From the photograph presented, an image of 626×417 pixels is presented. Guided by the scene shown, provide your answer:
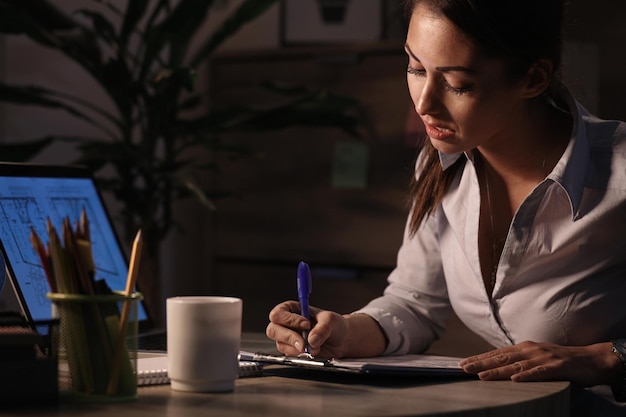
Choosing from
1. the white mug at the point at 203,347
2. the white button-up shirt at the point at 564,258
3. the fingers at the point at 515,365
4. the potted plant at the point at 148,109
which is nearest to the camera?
the white mug at the point at 203,347

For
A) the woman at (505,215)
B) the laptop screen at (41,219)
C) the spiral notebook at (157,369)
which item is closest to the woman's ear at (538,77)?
the woman at (505,215)

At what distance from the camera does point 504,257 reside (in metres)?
1.44

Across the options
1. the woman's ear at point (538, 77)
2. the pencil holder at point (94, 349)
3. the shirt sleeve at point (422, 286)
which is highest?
the woman's ear at point (538, 77)

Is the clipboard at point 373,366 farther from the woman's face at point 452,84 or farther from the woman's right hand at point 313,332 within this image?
the woman's face at point 452,84

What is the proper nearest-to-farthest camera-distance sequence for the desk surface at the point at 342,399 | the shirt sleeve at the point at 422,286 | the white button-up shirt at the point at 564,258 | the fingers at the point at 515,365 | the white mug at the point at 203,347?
the desk surface at the point at 342,399
the white mug at the point at 203,347
the fingers at the point at 515,365
the white button-up shirt at the point at 564,258
the shirt sleeve at the point at 422,286

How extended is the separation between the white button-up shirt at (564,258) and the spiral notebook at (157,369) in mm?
292

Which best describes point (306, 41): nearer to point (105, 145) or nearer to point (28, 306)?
point (105, 145)

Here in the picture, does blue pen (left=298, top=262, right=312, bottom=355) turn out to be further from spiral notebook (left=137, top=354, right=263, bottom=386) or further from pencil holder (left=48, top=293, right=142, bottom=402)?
pencil holder (left=48, top=293, right=142, bottom=402)

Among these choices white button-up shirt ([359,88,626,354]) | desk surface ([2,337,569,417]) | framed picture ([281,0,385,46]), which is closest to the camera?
desk surface ([2,337,569,417])

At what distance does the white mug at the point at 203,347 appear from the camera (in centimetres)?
108

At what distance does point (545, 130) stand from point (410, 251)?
0.28 meters

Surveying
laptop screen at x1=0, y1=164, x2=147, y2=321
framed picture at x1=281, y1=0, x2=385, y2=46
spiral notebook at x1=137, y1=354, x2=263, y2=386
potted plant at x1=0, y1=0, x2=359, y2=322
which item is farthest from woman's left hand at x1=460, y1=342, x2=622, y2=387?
framed picture at x1=281, y1=0, x2=385, y2=46

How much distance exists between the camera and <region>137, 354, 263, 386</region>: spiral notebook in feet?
3.68

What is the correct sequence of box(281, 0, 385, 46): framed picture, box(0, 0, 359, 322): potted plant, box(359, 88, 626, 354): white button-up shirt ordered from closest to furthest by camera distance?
box(359, 88, 626, 354): white button-up shirt → box(0, 0, 359, 322): potted plant → box(281, 0, 385, 46): framed picture
